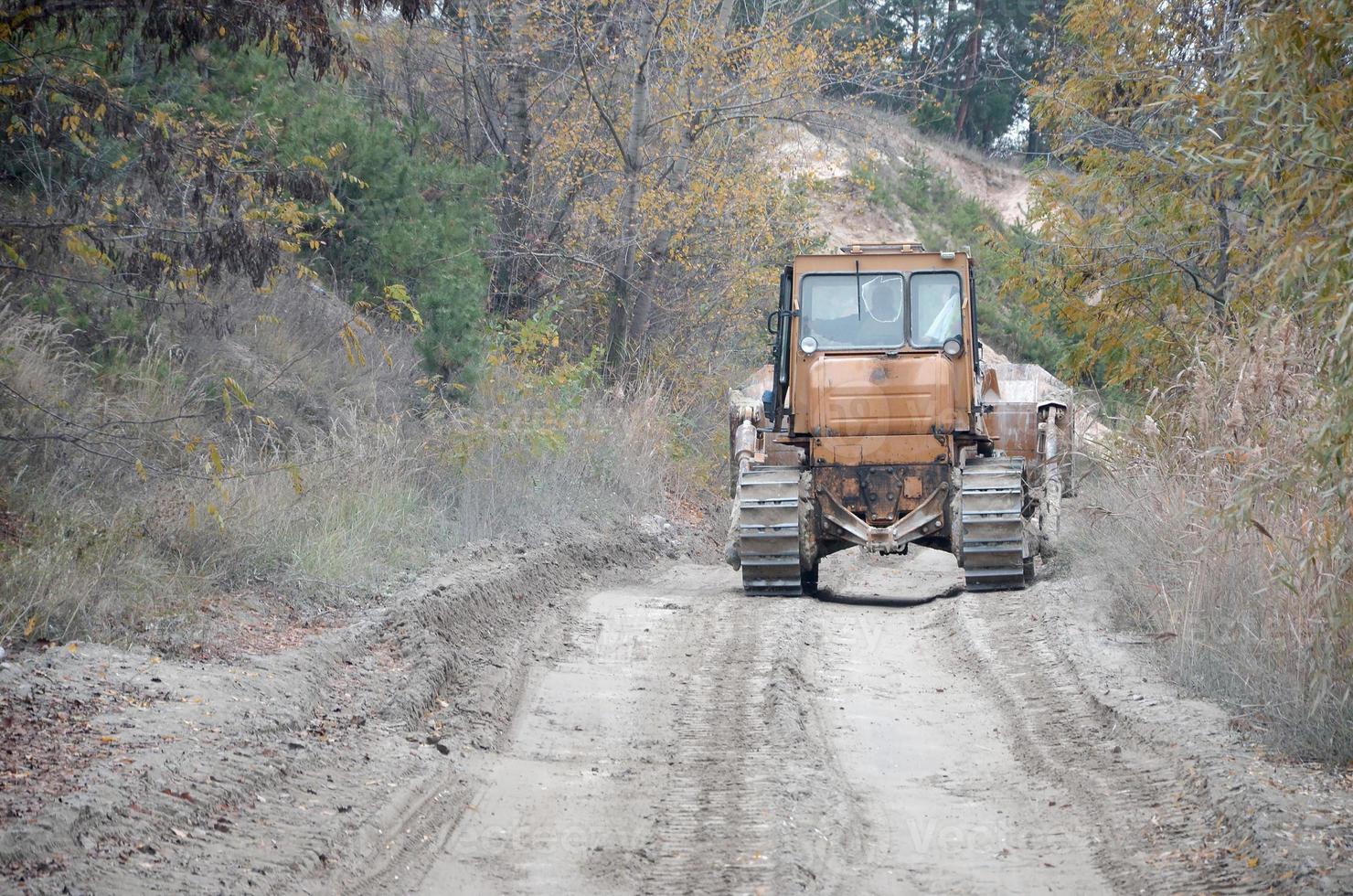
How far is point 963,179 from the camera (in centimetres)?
5191

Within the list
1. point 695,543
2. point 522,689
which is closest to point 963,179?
point 695,543

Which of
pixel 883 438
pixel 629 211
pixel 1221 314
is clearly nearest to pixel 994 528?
pixel 883 438

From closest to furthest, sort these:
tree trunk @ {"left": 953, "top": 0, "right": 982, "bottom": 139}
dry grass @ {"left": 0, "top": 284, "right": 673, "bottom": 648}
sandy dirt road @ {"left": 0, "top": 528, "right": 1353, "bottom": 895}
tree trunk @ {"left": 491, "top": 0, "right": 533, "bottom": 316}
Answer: sandy dirt road @ {"left": 0, "top": 528, "right": 1353, "bottom": 895} → dry grass @ {"left": 0, "top": 284, "right": 673, "bottom": 648} → tree trunk @ {"left": 491, "top": 0, "right": 533, "bottom": 316} → tree trunk @ {"left": 953, "top": 0, "right": 982, "bottom": 139}

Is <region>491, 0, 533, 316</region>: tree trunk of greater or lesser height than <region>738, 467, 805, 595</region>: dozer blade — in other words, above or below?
above

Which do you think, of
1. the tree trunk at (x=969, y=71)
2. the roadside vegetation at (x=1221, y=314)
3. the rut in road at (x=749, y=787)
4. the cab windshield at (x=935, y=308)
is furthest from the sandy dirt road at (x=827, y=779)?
the tree trunk at (x=969, y=71)

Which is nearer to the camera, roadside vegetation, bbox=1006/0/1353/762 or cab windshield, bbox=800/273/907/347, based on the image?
roadside vegetation, bbox=1006/0/1353/762

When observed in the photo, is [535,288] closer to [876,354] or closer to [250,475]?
[876,354]

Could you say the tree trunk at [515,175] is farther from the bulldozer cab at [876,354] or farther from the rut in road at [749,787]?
the rut in road at [749,787]

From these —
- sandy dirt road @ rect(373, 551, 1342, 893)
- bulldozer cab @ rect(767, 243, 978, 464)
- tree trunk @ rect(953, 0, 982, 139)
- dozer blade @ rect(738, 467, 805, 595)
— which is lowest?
sandy dirt road @ rect(373, 551, 1342, 893)

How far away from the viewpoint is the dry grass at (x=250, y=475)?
8594 mm

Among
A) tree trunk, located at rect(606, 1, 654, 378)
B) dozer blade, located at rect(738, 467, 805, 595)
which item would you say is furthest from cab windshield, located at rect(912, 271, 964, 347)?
tree trunk, located at rect(606, 1, 654, 378)

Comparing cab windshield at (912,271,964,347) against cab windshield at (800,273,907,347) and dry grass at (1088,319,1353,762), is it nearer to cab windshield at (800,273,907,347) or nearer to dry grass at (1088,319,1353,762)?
cab windshield at (800,273,907,347)

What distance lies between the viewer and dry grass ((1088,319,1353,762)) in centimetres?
653

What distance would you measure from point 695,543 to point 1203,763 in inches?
441
